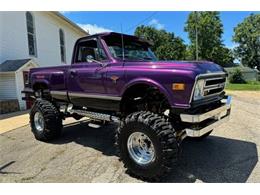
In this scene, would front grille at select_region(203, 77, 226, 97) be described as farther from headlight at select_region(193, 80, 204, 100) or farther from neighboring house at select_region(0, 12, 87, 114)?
neighboring house at select_region(0, 12, 87, 114)

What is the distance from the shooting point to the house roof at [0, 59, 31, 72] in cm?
1162

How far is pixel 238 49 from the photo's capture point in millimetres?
62344

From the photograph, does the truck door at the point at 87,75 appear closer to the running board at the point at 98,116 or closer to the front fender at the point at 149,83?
the running board at the point at 98,116

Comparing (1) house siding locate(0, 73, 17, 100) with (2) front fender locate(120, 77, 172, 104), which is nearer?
(2) front fender locate(120, 77, 172, 104)

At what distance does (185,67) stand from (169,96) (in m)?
0.49

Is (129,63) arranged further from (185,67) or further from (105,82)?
(185,67)

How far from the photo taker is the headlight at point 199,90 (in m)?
3.74

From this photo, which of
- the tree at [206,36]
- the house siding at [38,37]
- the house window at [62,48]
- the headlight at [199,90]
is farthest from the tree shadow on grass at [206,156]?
the tree at [206,36]

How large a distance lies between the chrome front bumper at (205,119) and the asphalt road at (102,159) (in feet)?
2.47

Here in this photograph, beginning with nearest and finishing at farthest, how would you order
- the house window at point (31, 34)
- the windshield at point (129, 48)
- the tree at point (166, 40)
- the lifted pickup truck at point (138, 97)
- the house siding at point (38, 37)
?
the lifted pickup truck at point (138, 97)
the windshield at point (129, 48)
the house siding at point (38, 37)
the house window at point (31, 34)
the tree at point (166, 40)

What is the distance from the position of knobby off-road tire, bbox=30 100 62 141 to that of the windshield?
2.28 metres

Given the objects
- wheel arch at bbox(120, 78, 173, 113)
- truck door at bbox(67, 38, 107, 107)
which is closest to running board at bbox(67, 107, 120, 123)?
truck door at bbox(67, 38, 107, 107)

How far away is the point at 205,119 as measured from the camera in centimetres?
399

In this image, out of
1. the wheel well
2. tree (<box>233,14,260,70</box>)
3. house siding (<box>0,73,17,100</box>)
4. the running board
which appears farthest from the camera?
tree (<box>233,14,260,70</box>)
